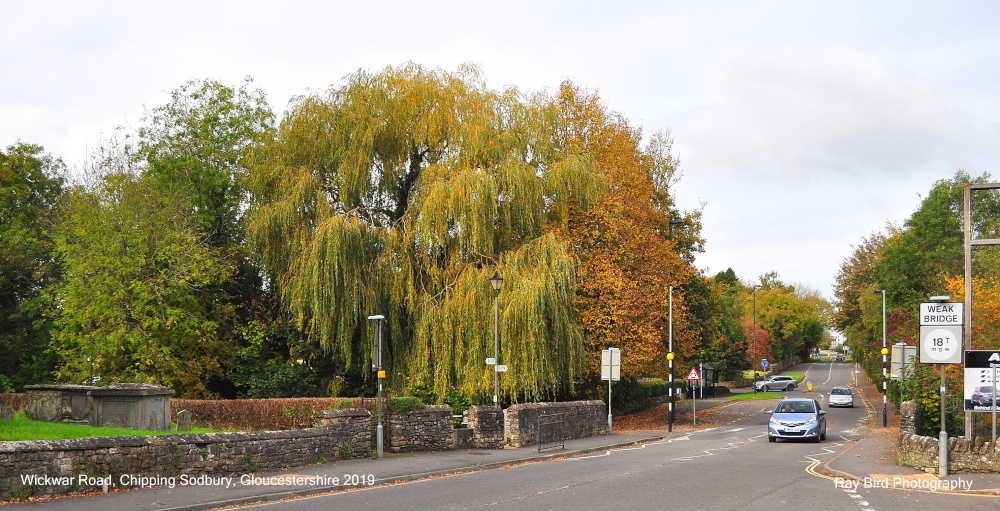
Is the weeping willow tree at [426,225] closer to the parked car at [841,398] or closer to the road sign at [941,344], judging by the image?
the road sign at [941,344]

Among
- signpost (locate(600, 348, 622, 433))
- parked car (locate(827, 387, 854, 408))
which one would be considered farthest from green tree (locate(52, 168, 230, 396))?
parked car (locate(827, 387, 854, 408))

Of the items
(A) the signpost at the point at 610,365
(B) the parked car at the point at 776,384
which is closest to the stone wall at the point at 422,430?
(A) the signpost at the point at 610,365

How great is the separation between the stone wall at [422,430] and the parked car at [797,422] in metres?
12.0

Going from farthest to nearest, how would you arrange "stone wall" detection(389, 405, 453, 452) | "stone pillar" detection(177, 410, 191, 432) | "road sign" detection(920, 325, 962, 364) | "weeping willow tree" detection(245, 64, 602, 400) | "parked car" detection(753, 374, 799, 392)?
1. "parked car" detection(753, 374, 799, 392)
2. "weeping willow tree" detection(245, 64, 602, 400)
3. "stone pillar" detection(177, 410, 191, 432)
4. "stone wall" detection(389, 405, 453, 452)
5. "road sign" detection(920, 325, 962, 364)

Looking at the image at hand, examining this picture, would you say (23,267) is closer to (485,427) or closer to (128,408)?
(128,408)

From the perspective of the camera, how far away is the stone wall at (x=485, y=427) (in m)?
25.0

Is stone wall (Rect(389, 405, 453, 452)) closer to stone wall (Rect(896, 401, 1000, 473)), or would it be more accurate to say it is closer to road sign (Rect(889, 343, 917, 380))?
stone wall (Rect(896, 401, 1000, 473))

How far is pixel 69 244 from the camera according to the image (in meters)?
36.4

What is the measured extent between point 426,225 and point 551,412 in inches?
308

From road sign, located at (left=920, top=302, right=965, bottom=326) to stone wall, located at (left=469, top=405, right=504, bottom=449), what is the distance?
11.8 metres

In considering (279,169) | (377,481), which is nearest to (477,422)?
(377,481)

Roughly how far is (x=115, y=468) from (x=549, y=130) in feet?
78.1

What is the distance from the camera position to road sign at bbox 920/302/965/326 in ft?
61.5

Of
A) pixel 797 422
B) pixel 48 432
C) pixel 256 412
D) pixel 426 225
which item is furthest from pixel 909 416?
pixel 48 432
